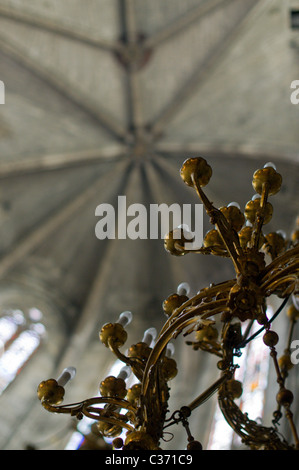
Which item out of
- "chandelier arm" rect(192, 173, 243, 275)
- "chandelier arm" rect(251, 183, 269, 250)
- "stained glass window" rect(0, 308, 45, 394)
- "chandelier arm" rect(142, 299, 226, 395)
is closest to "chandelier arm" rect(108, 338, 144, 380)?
"chandelier arm" rect(142, 299, 226, 395)

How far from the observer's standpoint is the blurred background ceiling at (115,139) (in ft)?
30.4

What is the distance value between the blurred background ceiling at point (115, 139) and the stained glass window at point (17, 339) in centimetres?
16

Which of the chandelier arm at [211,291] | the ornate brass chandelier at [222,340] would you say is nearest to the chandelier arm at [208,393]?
the ornate brass chandelier at [222,340]

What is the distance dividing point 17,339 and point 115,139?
4.34 m

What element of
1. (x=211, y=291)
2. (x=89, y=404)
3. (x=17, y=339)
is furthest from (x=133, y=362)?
(x=17, y=339)

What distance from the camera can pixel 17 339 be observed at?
931cm

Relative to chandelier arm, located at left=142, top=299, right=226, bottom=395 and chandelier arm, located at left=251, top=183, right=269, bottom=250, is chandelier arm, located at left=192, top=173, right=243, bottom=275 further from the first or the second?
chandelier arm, located at left=142, top=299, right=226, bottom=395

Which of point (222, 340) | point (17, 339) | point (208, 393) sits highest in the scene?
point (17, 339)

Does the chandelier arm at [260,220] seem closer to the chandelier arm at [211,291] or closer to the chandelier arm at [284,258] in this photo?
the chandelier arm at [284,258]

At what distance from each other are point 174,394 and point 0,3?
722 centimetres

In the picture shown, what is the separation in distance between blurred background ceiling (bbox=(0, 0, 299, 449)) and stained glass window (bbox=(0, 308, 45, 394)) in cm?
16

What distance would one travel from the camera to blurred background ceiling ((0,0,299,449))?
926 cm

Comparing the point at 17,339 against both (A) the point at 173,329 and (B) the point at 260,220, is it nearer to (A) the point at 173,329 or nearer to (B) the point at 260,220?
(A) the point at 173,329

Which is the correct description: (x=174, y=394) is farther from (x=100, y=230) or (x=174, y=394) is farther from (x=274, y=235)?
(x=274, y=235)
